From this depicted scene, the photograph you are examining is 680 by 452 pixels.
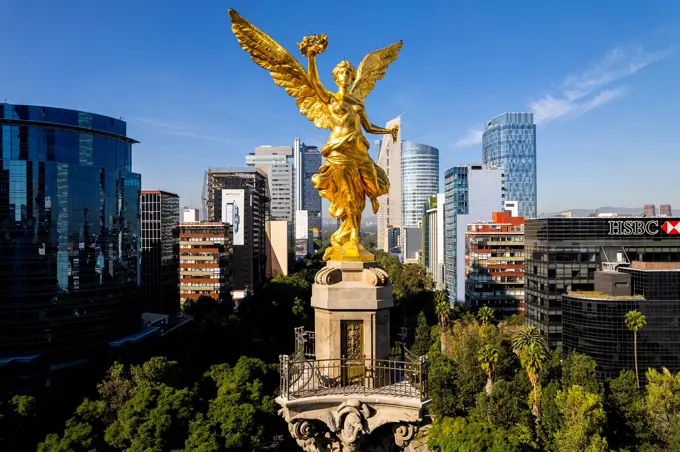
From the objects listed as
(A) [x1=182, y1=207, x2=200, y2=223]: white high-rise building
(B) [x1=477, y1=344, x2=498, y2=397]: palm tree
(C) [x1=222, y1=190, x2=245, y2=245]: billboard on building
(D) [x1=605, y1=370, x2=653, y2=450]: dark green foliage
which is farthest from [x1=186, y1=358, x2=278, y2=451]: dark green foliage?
(A) [x1=182, y1=207, x2=200, y2=223]: white high-rise building

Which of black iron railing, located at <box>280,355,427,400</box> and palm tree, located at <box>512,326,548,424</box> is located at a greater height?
black iron railing, located at <box>280,355,427,400</box>

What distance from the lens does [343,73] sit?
12.4m

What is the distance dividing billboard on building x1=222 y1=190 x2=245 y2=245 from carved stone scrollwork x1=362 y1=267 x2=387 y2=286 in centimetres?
8178

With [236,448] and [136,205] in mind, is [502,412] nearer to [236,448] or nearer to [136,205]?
[236,448]

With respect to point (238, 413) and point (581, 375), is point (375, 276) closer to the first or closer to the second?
point (238, 413)

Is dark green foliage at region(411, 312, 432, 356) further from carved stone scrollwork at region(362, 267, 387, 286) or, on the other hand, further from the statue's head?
the statue's head

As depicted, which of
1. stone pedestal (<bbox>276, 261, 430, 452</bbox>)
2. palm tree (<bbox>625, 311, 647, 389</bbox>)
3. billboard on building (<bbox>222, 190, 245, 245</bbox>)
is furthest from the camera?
billboard on building (<bbox>222, 190, 245, 245</bbox>)

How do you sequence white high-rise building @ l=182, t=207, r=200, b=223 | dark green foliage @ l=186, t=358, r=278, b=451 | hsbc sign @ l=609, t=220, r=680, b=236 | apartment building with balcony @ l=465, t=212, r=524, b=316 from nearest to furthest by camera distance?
dark green foliage @ l=186, t=358, r=278, b=451 → hsbc sign @ l=609, t=220, r=680, b=236 → apartment building with balcony @ l=465, t=212, r=524, b=316 → white high-rise building @ l=182, t=207, r=200, b=223

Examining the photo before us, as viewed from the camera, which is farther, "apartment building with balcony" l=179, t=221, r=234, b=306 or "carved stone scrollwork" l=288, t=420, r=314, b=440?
"apartment building with balcony" l=179, t=221, r=234, b=306

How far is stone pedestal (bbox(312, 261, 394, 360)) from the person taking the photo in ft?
37.4

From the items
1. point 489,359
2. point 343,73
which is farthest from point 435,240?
point 343,73

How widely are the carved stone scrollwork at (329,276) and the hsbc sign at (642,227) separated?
159 feet

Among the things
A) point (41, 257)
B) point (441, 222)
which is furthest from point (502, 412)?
point (441, 222)

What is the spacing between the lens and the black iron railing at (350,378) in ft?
33.4
